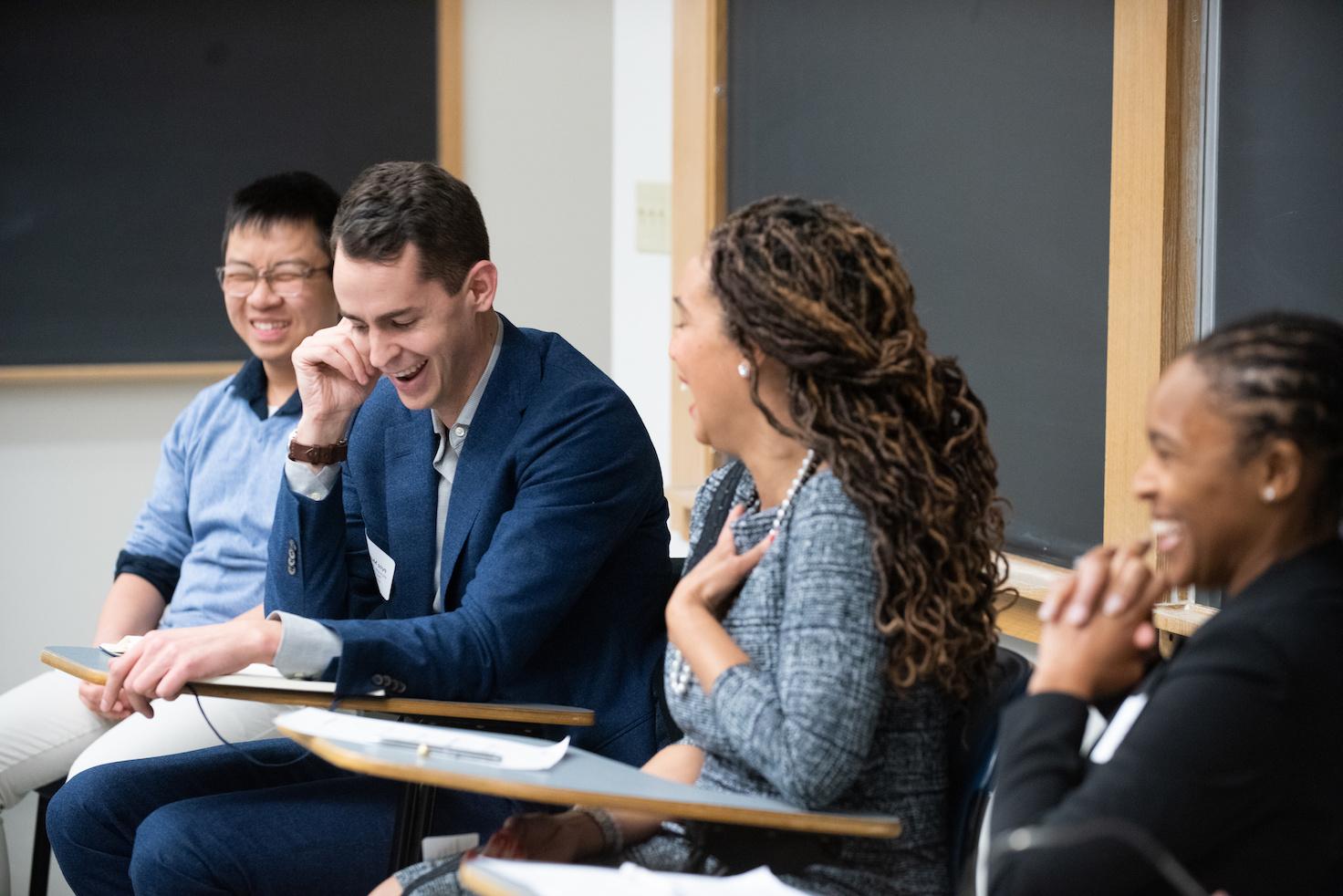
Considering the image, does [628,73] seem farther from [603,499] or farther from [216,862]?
[216,862]

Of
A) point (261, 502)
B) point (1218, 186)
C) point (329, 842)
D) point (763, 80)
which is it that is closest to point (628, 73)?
point (763, 80)

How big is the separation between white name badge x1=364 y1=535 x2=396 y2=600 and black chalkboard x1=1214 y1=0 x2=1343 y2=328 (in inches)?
47.3

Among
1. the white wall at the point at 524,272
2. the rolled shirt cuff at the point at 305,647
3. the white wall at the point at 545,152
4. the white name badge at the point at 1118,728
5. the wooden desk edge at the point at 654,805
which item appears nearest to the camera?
the white name badge at the point at 1118,728

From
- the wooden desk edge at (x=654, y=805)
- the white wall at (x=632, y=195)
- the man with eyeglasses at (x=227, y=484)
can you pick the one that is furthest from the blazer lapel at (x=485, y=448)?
the white wall at (x=632, y=195)

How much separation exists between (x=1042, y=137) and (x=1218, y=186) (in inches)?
15.8

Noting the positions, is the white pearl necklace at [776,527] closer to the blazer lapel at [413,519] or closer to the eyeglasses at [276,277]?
the blazer lapel at [413,519]

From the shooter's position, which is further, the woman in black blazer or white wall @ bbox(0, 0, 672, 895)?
white wall @ bbox(0, 0, 672, 895)

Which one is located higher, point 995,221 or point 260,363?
point 995,221

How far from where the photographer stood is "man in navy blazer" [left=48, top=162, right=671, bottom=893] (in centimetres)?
176

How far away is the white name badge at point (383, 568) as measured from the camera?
6.57 ft

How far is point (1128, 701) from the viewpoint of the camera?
1.21 m

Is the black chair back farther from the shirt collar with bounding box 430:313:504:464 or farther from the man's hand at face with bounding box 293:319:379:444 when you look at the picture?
the man's hand at face with bounding box 293:319:379:444

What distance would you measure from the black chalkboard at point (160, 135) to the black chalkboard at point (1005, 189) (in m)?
1.57

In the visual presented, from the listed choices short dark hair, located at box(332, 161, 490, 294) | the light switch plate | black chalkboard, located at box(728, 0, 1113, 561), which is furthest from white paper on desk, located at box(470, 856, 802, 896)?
the light switch plate
